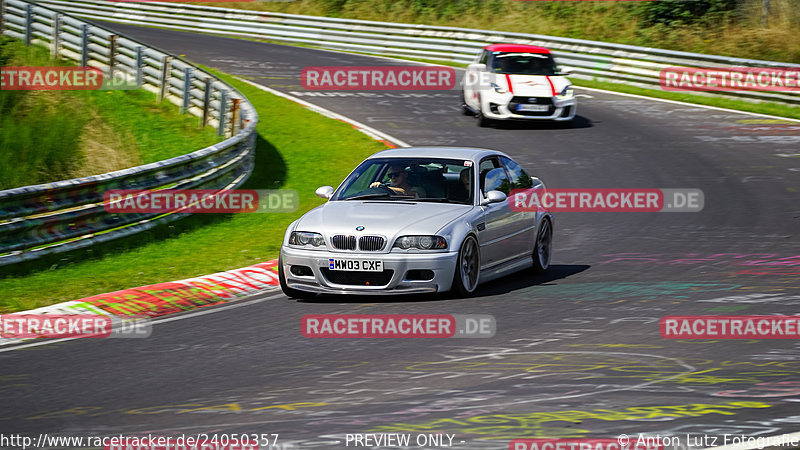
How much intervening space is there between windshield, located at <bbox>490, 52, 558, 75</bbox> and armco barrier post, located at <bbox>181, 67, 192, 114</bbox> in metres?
6.48

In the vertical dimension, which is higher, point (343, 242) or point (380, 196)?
point (380, 196)

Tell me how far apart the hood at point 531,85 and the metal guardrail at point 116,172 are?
232 inches

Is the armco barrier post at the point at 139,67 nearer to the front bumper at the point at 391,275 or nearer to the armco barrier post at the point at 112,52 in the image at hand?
the armco barrier post at the point at 112,52

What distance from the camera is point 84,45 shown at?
1105 inches

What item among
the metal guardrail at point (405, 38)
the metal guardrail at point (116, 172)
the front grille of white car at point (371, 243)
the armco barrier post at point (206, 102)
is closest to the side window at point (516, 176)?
the front grille of white car at point (371, 243)

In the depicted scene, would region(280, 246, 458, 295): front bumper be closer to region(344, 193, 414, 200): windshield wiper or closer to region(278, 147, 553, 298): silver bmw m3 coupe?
region(278, 147, 553, 298): silver bmw m3 coupe

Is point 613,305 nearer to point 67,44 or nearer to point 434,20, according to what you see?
point 67,44

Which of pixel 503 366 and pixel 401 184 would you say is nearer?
pixel 503 366

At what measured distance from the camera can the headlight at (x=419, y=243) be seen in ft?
34.0

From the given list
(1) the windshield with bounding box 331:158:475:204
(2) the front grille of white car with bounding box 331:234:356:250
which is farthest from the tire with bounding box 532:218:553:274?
(2) the front grille of white car with bounding box 331:234:356:250

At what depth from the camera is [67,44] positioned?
29.2m

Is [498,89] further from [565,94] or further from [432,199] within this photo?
[432,199]

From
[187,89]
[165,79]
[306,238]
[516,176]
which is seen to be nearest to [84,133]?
[187,89]

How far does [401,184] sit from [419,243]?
1.29 meters
